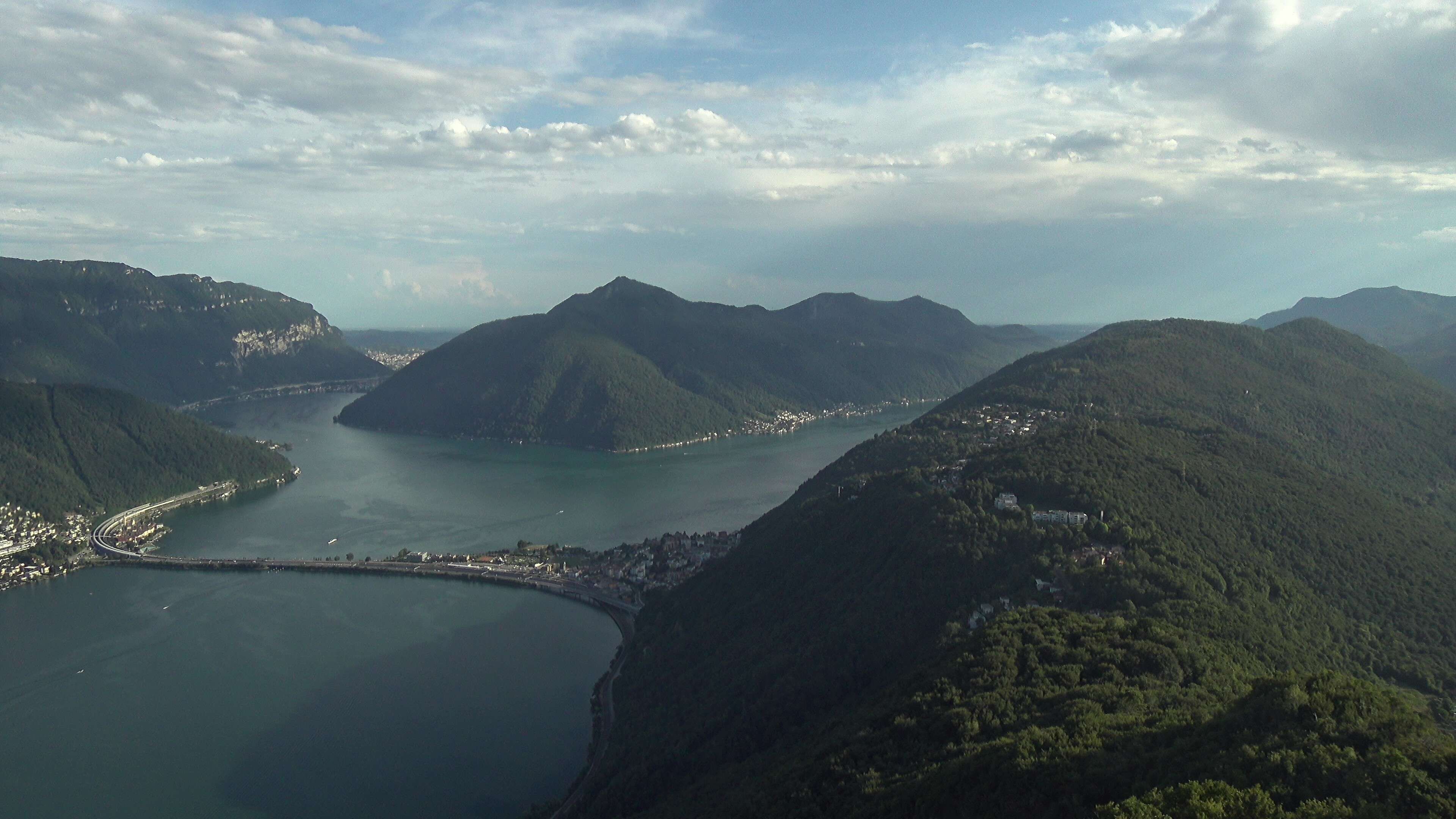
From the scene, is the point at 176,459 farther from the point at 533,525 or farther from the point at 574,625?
the point at 574,625

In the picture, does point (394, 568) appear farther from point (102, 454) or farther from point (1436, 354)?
point (1436, 354)

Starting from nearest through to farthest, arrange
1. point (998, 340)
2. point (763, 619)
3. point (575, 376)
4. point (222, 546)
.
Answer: point (763, 619), point (222, 546), point (575, 376), point (998, 340)

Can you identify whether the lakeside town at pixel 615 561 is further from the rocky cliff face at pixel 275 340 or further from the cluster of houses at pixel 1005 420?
the rocky cliff face at pixel 275 340

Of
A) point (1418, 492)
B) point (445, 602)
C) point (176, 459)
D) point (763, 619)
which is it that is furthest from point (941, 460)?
point (176, 459)

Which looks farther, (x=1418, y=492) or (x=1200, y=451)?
(x=1418, y=492)

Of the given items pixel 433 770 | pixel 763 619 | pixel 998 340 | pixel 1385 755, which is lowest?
pixel 433 770

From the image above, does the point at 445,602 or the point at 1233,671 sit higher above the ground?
the point at 1233,671

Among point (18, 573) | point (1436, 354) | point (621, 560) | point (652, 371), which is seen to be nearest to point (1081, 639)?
point (621, 560)

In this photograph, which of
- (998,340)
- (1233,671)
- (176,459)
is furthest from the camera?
(998,340)

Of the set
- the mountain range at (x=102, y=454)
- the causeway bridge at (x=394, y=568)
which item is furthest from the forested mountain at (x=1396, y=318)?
the mountain range at (x=102, y=454)
